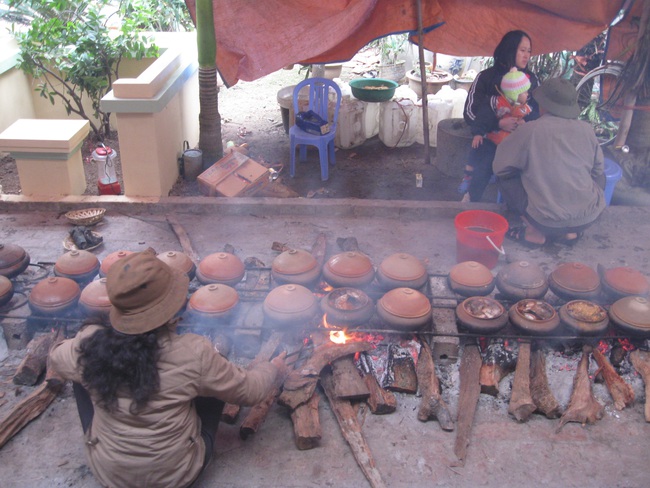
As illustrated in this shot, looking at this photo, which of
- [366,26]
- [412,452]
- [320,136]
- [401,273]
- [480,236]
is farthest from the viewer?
[320,136]

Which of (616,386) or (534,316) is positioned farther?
(534,316)

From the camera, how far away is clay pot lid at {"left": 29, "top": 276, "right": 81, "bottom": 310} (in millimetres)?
4289

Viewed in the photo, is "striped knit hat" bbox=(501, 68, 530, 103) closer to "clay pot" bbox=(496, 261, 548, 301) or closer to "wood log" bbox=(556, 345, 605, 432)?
"clay pot" bbox=(496, 261, 548, 301)

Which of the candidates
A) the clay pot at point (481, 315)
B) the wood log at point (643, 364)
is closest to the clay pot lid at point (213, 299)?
the clay pot at point (481, 315)

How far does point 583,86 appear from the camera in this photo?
843cm

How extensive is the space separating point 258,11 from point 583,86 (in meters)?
4.89

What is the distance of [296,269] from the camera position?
459cm

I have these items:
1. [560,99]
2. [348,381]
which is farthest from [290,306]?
[560,99]

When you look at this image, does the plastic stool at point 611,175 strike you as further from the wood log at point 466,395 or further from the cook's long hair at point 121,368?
the cook's long hair at point 121,368

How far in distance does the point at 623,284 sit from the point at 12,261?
4.77m

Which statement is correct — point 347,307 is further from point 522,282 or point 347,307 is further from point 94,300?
point 94,300

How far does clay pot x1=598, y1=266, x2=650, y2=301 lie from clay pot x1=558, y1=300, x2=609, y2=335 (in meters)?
0.30

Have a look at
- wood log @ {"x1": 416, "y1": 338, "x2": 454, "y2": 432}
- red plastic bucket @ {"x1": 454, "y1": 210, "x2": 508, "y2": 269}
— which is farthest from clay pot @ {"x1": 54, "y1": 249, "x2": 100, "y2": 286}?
red plastic bucket @ {"x1": 454, "y1": 210, "x2": 508, "y2": 269}

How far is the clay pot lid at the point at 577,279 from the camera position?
4547 mm
